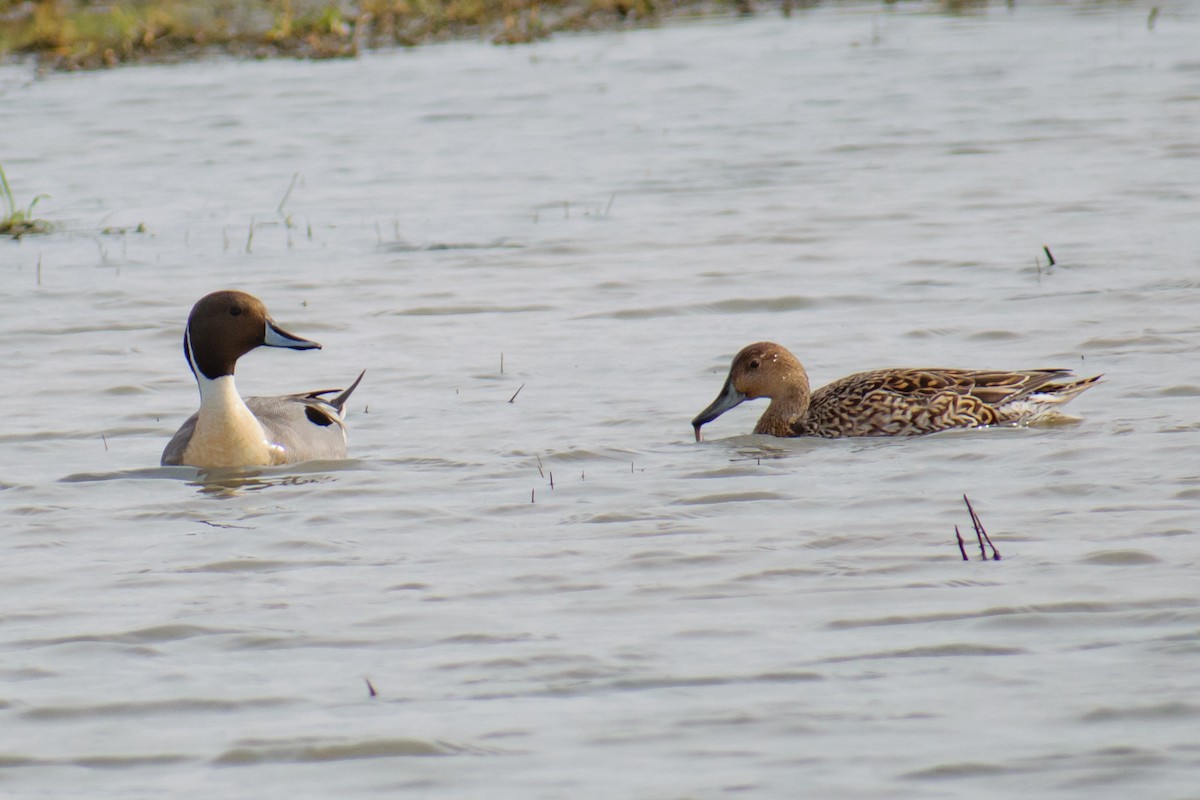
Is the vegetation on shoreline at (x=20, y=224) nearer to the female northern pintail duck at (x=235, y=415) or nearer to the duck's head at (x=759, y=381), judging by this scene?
the female northern pintail duck at (x=235, y=415)

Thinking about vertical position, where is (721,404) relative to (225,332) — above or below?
below

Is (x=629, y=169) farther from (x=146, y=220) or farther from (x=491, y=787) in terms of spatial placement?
(x=491, y=787)

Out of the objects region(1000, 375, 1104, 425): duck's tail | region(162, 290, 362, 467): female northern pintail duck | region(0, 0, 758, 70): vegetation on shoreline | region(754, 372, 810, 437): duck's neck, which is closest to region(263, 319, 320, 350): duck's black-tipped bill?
region(162, 290, 362, 467): female northern pintail duck

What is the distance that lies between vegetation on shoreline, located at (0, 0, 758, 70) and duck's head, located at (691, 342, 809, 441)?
13603 mm

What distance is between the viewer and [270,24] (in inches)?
867

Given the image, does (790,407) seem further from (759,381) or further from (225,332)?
(225,332)

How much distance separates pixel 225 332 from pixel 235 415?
1.24 ft

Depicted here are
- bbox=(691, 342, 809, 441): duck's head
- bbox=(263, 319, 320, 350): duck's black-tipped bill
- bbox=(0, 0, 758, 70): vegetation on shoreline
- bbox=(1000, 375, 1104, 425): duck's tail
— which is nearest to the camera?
bbox=(1000, 375, 1104, 425): duck's tail

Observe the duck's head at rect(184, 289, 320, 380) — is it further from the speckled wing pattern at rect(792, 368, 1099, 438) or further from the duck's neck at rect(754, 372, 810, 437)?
the speckled wing pattern at rect(792, 368, 1099, 438)

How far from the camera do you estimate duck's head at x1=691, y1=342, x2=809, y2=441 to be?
7.96 m

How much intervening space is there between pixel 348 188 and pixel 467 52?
6.95 metres

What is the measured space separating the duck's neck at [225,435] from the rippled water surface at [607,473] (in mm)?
99

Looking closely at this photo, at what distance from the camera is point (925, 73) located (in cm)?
1916

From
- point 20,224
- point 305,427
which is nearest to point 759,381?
point 305,427
